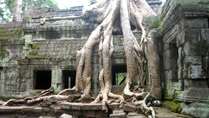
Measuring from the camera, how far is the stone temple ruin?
4.34m

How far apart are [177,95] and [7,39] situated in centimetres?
854

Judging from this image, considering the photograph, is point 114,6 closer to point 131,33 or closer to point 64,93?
point 131,33

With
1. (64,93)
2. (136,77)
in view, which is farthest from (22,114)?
(136,77)

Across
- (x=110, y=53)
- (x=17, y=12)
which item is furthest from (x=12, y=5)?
(x=110, y=53)

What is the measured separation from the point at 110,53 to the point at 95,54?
0.69 m

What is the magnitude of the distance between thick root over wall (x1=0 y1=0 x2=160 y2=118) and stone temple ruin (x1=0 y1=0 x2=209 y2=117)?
1.14 feet

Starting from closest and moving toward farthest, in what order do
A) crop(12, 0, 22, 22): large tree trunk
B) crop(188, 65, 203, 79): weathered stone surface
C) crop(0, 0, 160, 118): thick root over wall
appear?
1. crop(188, 65, 203, 79): weathered stone surface
2. crop(0, 0, 160, 118): thick root over wall
3. crop(12, 0, 22, 22): large tree trunk

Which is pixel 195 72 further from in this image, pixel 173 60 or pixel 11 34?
pixel 11 34

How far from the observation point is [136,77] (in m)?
7.82

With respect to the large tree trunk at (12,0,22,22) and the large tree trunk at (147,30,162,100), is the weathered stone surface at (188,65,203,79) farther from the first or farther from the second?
the large tree trunk at (12,0,22,22)

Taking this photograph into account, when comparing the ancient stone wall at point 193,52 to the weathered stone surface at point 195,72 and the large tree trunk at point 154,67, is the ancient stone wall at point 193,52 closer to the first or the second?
the weathered stone surface at point 195,72

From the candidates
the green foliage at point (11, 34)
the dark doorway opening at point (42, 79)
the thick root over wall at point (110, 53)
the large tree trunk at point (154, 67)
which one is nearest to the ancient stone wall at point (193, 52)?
the large tree trunk at point (154, 67)

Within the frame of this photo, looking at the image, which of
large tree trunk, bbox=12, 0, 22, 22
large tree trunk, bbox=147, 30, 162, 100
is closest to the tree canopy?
large tree trunk, bbox=12, 0, 22, 22

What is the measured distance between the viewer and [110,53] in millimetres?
8125
